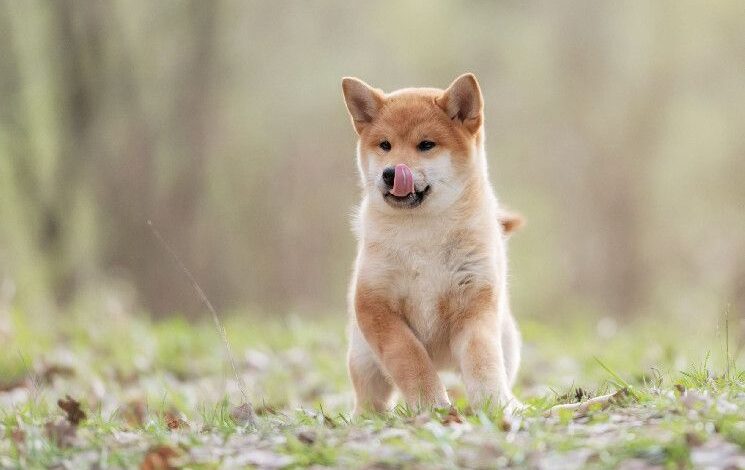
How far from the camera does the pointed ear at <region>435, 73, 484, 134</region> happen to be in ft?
19.1

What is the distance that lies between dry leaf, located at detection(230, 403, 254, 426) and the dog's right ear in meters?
1.76

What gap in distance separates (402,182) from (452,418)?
136 centimetres

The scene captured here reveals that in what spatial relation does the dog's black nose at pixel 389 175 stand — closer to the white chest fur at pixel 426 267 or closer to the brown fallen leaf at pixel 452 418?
the white chest fur at pixel 426 267

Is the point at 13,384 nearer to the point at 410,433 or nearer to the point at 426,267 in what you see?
the point at 426,267

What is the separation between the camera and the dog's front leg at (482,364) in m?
5.29

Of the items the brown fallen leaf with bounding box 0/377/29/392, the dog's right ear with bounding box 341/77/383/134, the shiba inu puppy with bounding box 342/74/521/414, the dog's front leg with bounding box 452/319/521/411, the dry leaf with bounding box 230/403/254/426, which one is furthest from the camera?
the brown fallen leaf with bounding box 0/377/29/392

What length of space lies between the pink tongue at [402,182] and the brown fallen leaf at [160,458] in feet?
6.32

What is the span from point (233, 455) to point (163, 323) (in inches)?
272

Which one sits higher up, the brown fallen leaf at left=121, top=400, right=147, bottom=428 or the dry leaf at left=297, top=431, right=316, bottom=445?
the dry leaf at left=297, top=431, right=316, bottom=445

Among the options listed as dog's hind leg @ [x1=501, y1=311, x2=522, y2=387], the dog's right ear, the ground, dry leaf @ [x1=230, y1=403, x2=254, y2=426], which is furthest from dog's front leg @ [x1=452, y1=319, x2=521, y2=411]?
the dog's right ear

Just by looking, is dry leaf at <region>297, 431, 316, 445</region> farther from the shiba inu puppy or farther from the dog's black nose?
the dog's black nose

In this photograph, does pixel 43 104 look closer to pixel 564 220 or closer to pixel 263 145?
pixel 263 145

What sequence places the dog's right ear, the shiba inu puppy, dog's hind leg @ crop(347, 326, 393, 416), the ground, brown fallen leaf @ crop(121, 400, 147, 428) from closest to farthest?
the ground → the shiba inu puppy → the dog's right ear → dog's hind leg @ crop(347, 326, 393, 416) → brown fallen leaf @ crop(121, 400, 147, 428)

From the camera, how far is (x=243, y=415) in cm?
512
